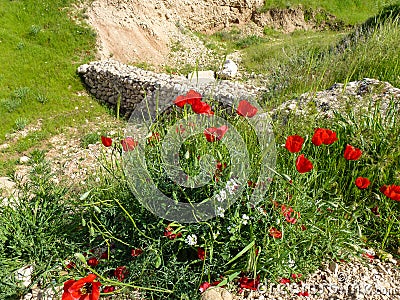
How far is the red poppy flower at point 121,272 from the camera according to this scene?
7.17ft

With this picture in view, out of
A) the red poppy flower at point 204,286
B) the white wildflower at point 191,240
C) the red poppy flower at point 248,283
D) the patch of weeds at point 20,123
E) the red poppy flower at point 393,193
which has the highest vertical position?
the red poppy flower at point 393,193

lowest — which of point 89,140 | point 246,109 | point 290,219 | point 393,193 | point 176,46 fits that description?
point 89,140

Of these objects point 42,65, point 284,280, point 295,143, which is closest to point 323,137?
point 295,143

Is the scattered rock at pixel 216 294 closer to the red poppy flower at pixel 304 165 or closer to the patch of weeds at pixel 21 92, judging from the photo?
the red poppy flower at pixel 304 165

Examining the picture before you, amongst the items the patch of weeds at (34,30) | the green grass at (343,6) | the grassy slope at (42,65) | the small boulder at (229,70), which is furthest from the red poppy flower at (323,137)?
the green grass at (343,6)

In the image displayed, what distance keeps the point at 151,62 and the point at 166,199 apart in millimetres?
9129

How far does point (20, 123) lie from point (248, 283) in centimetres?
673

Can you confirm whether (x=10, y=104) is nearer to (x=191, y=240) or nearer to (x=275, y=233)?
(x=191, y=240)

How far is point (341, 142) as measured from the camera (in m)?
2.70

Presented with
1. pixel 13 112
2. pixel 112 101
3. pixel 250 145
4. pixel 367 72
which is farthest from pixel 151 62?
pixel 250 145

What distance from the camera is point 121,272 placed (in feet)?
7.18

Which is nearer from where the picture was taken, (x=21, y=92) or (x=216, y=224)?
(x=216, y=224)

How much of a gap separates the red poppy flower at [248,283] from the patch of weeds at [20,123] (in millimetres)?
6596

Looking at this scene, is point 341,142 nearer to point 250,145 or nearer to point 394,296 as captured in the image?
point 250,145
